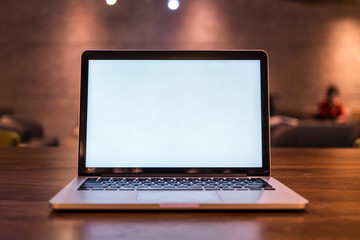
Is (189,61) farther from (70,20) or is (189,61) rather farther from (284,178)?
(70,20)

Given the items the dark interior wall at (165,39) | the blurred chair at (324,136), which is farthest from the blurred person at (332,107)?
the blurred chair at (324,136)

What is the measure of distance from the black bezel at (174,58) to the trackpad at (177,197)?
6.0 inches

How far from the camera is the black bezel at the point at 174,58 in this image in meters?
0.67

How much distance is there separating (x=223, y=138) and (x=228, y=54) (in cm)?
18

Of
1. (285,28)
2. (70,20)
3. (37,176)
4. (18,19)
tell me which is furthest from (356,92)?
(37,176)

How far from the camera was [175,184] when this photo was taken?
0.58 m

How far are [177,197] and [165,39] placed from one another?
540 cm

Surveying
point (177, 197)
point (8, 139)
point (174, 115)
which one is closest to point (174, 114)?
point (174, 115)

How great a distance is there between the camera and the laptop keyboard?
1.77 feet

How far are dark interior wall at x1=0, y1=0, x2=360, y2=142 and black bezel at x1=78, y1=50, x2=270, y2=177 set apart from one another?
198 inches

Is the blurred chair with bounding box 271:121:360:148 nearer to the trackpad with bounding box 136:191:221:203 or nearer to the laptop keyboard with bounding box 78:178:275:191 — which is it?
the laptop keyboard with bounding box 78:178:275:191

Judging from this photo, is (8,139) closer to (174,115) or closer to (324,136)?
(174,115)

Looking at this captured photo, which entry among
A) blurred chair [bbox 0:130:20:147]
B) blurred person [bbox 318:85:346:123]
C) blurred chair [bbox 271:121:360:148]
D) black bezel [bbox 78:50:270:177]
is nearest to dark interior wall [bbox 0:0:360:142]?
blurred person [bbox 318:85:346:123]

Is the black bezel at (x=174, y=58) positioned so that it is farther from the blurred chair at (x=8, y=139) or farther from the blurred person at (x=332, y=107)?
the blurred person at (x=332, y=107)
